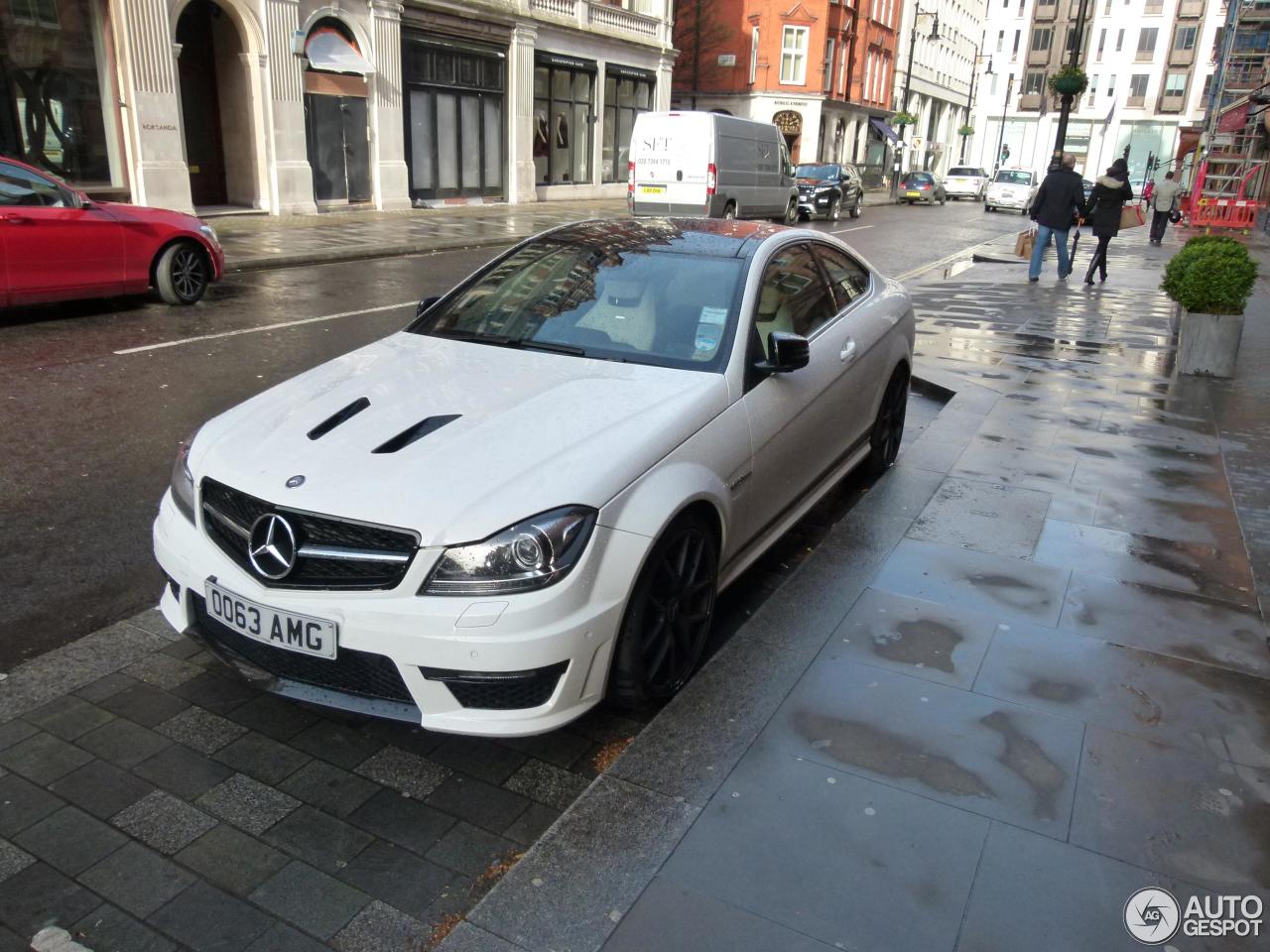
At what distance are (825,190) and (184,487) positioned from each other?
28.9 m

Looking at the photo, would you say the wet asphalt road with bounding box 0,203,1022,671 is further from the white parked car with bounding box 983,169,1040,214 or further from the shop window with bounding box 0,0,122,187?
the white parked car with bounding box 983,169,1040,214

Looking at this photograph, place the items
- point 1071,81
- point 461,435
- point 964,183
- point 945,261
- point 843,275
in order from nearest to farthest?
point 461,435 → point 843,275 → point 1071,81 → point 945,261 → point 964,183

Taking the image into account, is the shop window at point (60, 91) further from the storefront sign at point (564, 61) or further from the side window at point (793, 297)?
the side window at point (793, 297)

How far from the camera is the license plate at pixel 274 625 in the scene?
2861 millimetres

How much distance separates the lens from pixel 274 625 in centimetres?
293

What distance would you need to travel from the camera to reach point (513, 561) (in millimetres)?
2826

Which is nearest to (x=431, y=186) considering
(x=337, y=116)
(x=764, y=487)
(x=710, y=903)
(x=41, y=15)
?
(x=337, y=116)

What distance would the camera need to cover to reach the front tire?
1081 centimetres

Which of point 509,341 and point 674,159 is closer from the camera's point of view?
point 509,341

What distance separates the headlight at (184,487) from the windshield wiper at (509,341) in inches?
49.7

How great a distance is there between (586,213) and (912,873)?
2533cm

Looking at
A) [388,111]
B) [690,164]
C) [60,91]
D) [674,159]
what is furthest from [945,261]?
[60,91]

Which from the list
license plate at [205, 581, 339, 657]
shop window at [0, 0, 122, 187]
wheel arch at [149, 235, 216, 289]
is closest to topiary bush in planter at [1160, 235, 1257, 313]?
license plate at [205, 581, 339, 657]

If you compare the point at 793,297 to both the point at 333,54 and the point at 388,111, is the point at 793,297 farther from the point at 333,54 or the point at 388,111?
the point at 388,111
